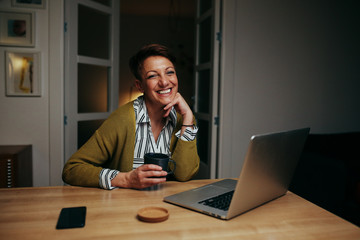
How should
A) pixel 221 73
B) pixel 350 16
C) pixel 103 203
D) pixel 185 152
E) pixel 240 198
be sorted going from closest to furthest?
pixel 240 198 < pixel 103 203 < pixel 185 152 < pixel 221 73 < pixel 350 16

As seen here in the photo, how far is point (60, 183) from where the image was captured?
8.56 feet

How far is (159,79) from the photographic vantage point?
1403 mm

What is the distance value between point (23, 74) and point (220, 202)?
2.21 m

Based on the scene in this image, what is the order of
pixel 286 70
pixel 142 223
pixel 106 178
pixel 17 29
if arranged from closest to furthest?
pixel 142 223, pixel 106 178, pixel 17 29, pixel 286 70

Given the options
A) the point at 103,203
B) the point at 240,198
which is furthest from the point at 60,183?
the point at 240,198

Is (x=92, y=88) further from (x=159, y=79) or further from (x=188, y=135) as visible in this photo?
(x=188, y=135)

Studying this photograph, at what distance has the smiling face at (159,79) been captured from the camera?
1404mm

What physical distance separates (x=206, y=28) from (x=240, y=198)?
8.03ft

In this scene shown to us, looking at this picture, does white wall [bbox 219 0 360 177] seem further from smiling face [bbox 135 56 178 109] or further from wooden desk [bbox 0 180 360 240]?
wooden desk [bbox 0 180 360 240]

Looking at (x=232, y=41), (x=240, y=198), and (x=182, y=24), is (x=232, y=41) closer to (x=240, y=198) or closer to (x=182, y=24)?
(x=240, y=198)

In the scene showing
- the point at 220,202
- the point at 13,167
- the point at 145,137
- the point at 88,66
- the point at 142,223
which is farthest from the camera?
the point at 88,66

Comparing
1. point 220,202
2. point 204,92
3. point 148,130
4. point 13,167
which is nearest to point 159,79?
point 148,130

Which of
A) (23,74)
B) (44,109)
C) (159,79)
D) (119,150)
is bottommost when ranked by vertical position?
(119,150)

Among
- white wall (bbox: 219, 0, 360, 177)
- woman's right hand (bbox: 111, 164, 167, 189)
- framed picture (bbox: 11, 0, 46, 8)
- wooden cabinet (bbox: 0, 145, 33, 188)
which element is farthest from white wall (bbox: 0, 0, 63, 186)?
woman's right hand (bbox: 111, 164, 167, 189)
